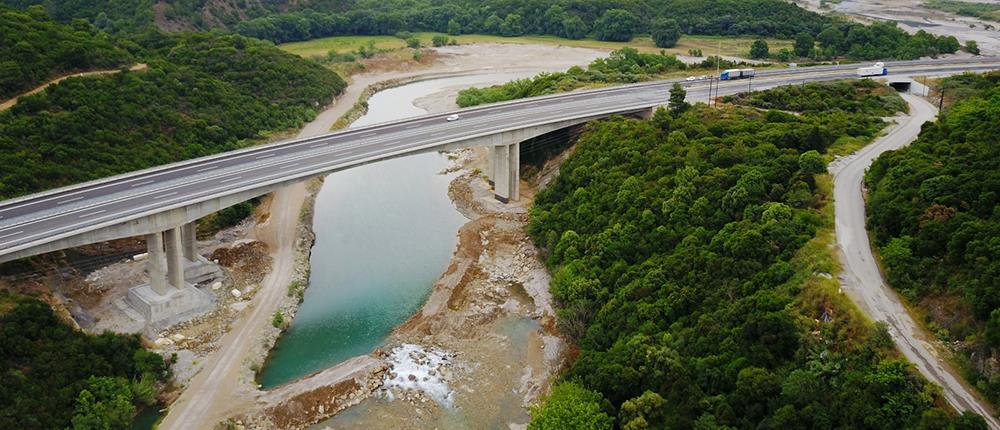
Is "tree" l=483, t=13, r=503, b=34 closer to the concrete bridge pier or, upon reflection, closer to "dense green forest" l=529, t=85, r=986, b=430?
"dense green forest" l=529, t=85, r=986, b=430

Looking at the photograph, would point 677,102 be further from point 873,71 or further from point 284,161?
point 284,161

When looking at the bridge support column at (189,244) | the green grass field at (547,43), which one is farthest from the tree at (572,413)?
the green grass field at (547,43)

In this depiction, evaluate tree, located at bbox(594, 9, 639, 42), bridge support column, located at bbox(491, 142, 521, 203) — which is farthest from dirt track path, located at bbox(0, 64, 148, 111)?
tree, located at bbox(594, 9, 639, 42)

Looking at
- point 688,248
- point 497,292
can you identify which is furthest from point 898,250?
point 497,292

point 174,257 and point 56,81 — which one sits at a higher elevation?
point 56,81

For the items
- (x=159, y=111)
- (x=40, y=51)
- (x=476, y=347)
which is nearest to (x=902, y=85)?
(x=476, y=347)

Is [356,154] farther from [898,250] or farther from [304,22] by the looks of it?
[304,22]
